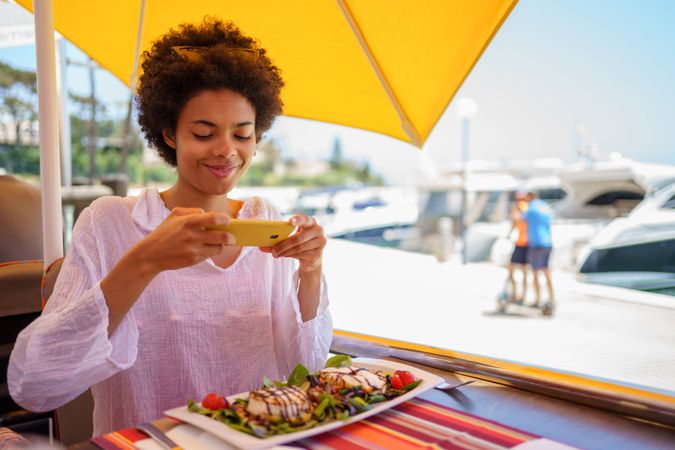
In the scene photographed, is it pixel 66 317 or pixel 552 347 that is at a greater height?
pixel 66 317

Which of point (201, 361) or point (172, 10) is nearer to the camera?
point (201, 361)

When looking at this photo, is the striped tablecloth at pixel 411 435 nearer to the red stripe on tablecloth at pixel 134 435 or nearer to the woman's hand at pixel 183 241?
the red stripe on tablecloth at pixel 134 435

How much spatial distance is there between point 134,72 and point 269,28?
21.5 inches

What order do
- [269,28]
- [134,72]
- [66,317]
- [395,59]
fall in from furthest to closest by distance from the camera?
[134,72] < [269,28] < [395,59] < [66,317]

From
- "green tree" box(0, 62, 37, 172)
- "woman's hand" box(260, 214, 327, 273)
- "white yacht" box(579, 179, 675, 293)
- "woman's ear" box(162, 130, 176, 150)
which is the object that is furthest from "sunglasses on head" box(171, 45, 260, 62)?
"white yacht" box(579, 179, 675, 293)

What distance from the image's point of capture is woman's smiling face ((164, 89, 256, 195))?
124 centimetres

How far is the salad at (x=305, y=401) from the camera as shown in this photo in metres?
0.85

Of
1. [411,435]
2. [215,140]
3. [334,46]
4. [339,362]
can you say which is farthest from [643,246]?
[411,435]

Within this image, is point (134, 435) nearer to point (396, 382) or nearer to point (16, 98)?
point (396, 382)

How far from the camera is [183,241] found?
929 millimetres

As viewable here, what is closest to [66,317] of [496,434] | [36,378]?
[36,378]

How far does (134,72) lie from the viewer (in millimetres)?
1896

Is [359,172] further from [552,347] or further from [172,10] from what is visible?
[172,10]

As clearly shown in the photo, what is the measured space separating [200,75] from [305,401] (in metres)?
0.77
